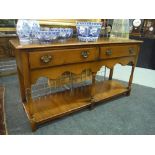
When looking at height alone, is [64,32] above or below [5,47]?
above

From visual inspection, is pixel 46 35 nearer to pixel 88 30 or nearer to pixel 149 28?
pixel 88 30

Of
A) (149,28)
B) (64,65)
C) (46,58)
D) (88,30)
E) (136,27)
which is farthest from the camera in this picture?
(136,27)

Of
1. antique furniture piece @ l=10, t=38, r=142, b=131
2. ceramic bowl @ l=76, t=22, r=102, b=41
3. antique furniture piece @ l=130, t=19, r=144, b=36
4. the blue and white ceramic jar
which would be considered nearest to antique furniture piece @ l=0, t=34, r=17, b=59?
antique furniture piece @ l=10, t=38, r=142, b=131

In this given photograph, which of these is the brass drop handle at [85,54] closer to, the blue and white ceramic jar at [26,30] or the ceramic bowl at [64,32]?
the ceramic bowl at [64,32]

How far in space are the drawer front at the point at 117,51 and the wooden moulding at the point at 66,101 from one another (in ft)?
1.17

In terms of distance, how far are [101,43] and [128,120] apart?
810mm

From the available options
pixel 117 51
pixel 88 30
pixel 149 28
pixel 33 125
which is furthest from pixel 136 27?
pixel 33 125

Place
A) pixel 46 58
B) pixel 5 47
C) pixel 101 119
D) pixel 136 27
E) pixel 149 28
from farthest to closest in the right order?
pixel 136 27 < pixel 149 28 < pixel 5 47 < pixel 101 119 < pixel 46 58

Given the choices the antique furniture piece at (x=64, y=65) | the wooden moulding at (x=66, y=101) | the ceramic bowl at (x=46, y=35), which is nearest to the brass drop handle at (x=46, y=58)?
the antique furniture piece at (x=64, y=65)

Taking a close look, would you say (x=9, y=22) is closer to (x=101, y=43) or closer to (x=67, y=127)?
(x=101, y=43)

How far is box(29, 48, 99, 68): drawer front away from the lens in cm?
114

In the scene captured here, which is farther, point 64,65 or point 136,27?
point 136,27

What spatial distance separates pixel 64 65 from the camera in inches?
51.4

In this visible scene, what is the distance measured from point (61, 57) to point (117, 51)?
0.65 meters
